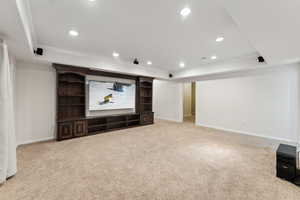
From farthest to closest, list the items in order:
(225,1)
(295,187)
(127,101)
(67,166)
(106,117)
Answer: (127,101) < (106,117) < (67,166) < (295,187) < (225,1)

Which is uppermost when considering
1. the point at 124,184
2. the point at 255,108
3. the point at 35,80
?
the point at 35,80

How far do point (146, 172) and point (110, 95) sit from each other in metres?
3.51

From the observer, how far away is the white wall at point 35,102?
362cm

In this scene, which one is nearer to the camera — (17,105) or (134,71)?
(17,105)

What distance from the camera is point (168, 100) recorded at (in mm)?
7770

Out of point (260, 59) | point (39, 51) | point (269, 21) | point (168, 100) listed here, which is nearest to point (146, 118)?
point (168, 100)

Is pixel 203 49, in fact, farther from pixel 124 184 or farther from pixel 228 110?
pixel 124 184

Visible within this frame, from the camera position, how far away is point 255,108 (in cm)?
461

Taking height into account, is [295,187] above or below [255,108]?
below

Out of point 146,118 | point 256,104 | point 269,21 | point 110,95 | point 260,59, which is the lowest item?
point 146,118

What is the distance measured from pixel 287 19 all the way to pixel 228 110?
13.7ft

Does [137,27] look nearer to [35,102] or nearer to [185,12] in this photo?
[185,12]

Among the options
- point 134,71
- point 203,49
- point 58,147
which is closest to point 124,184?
point 58,147

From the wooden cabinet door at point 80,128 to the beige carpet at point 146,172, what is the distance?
669mm
